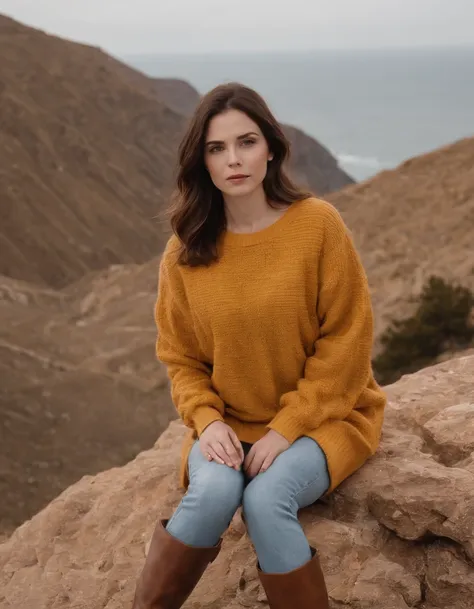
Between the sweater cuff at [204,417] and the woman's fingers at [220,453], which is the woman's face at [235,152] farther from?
the woman's fingers at [220,453]

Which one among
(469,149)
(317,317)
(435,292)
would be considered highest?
(317,317)

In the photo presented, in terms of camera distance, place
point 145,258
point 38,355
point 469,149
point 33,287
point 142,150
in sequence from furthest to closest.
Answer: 1. point 142,150
2. point 145,258
3. point 33,287
4. point 469,149
5. point 38,355

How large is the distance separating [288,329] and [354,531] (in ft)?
3.03

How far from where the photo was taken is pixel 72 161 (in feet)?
105

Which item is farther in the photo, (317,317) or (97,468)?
(97,468)

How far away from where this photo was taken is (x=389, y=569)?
10.3 feet

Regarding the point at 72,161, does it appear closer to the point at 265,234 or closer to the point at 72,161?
the point at 72,161

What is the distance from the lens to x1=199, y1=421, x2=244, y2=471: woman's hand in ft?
10.1

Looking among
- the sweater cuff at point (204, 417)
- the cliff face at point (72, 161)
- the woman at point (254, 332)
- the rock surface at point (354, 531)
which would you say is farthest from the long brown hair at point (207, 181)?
the cliff face at point (72, 161)

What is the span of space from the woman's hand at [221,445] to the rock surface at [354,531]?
54cm

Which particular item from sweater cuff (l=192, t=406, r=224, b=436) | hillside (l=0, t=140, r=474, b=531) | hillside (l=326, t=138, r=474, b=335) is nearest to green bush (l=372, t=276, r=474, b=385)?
hillside (l=326, t=138, r=474, b=335)

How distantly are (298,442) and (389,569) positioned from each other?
2.08ft

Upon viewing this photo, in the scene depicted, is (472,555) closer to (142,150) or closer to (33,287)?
(33,287)

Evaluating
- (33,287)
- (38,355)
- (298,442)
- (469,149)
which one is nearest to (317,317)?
(298,442)
